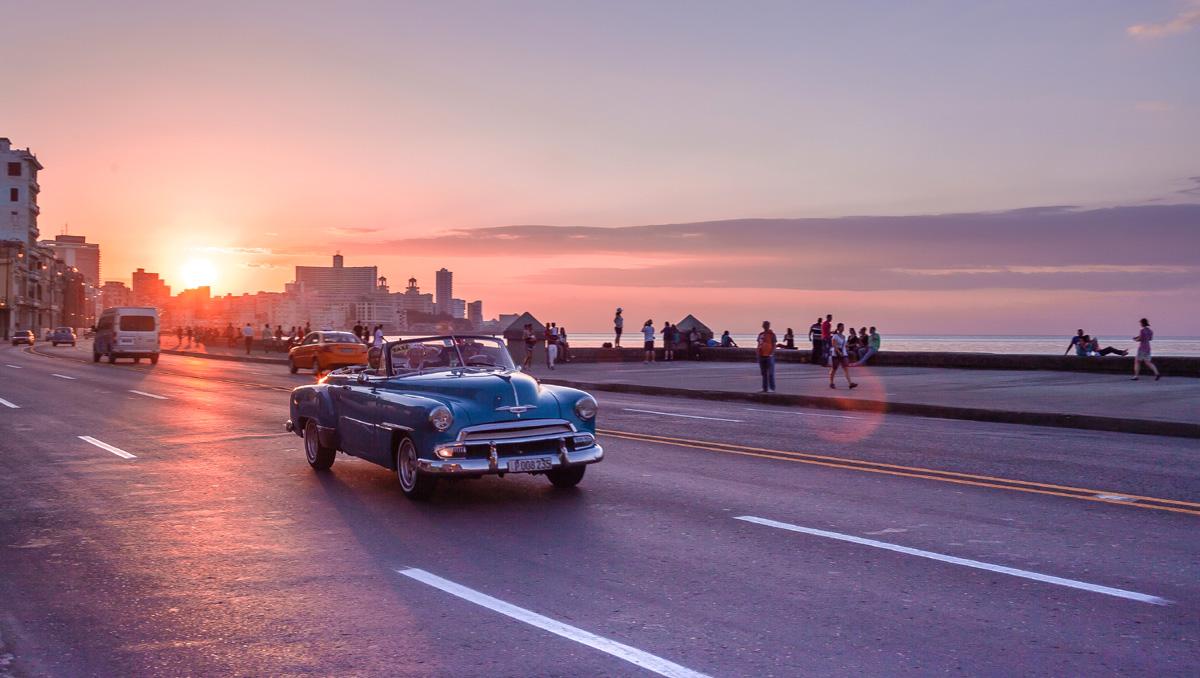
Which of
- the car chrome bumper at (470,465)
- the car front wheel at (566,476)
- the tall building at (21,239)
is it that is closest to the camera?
the car chrome bumper at (470,465)

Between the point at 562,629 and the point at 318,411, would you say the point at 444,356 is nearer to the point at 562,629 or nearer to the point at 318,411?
the point at 318,411

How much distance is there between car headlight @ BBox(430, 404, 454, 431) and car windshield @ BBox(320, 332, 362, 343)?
29.0m

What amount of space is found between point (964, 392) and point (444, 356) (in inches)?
671

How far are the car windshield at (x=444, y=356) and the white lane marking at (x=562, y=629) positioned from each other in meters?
3.95

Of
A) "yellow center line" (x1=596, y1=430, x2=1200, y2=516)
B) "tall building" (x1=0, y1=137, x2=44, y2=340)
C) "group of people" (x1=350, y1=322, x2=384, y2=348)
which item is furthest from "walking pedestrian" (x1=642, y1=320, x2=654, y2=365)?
"tall building" (x1=0, y1=137, x2=44, y2=340)

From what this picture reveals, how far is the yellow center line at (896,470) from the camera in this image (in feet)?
30.8

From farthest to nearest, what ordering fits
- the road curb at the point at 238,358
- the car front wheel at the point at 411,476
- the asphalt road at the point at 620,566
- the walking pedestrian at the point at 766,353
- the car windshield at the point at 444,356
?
1. the road curb at the point at 238,358
2. the walking pedestrian at the point at 766,353
3. the car windshield at the point at 444,356
4. the car front wheel at the point at 411,476
5. the asphalt road at the point at 620,566

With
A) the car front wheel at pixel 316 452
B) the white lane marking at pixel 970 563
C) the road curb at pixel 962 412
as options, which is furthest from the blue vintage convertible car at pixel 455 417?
the road curb at pixel 962 412

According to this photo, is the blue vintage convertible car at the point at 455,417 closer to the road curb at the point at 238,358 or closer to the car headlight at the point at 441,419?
the car headlight at the point at 441,419

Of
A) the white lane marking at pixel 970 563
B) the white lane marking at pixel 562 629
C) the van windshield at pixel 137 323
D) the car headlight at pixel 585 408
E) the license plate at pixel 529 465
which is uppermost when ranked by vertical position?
the van windshield at pixel 137 323

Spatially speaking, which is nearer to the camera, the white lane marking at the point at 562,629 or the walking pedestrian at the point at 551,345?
the white lane marking at the point at 562,629

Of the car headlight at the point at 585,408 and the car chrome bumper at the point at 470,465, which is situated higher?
the car headlight at the point at 585,408

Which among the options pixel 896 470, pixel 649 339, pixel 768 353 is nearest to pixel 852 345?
pixel 649 339

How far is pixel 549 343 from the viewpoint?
130 ft
